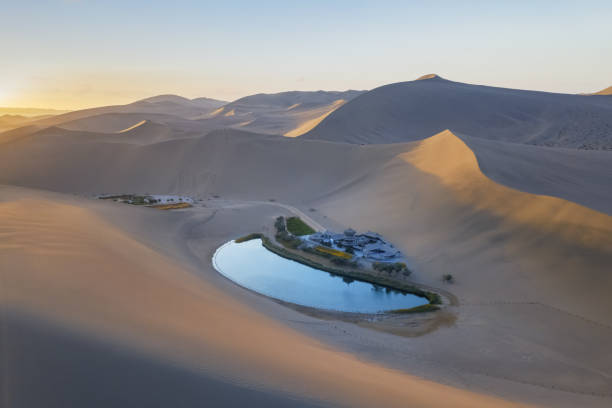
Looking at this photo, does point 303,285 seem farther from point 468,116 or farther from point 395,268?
point 468,116

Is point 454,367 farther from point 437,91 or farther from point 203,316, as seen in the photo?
point 437,91

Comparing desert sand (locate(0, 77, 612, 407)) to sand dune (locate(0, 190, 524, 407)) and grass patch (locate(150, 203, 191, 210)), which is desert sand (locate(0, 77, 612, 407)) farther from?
grass patch (locate(150, 203, 191, 210))

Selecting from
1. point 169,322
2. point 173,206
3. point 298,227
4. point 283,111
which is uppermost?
point 283,111

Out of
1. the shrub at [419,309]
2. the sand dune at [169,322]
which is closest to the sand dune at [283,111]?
the shrub at [419,309]

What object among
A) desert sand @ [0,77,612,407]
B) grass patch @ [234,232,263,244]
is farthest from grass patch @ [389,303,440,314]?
grass patch @ [234,232,263,244]

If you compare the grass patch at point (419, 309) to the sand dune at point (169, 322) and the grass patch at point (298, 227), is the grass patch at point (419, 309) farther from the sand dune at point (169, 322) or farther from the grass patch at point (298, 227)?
the grass patch at point (298, 227)

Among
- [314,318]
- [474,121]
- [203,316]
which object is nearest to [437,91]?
[474,121]

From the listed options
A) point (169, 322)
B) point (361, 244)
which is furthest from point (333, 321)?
point (361, 244)
